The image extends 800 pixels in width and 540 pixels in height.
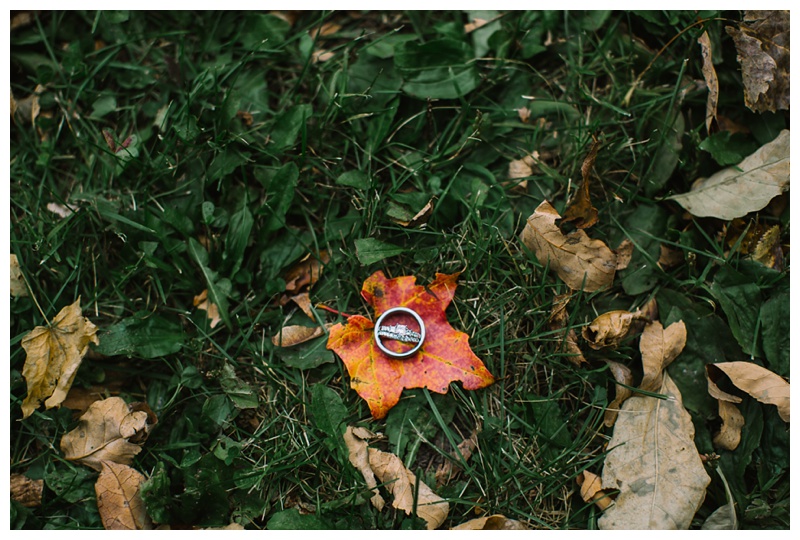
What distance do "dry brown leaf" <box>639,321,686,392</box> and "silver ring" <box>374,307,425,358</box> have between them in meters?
0.76

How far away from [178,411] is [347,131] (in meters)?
1.21

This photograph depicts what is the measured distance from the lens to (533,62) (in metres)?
2.56

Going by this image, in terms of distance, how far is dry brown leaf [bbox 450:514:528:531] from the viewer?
2070 millimetres

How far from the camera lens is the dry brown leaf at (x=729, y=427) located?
2.15m

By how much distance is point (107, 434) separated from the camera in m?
2.20

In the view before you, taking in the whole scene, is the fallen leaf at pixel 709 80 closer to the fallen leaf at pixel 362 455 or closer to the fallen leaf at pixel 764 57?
the fallen leaf at pixel 764 57

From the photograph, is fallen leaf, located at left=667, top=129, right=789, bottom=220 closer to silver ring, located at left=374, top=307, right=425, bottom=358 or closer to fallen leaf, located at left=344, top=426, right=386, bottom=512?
silver ring, located at left=374, top=307, right=425, bottom=358

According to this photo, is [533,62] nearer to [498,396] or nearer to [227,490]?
[498,396]

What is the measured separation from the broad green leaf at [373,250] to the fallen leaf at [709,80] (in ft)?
4.05

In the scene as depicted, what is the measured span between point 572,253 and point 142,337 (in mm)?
1541

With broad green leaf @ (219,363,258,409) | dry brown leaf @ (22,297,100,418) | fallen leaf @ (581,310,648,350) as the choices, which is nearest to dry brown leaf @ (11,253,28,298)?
dry brown leaf @ (22,297,100,418)

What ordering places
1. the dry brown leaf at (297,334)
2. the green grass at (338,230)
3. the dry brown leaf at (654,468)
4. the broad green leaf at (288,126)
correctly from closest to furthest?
the dry brown leaf at (654,468)
the green grass at (338,230)
the dry brown leaf at (297,334)
the broad green leaf at (288,126)

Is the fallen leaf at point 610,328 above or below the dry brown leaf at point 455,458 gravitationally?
above

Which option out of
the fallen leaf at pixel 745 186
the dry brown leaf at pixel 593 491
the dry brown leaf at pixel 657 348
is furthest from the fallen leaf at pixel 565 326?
the fallen leaf at pixel 745 186
